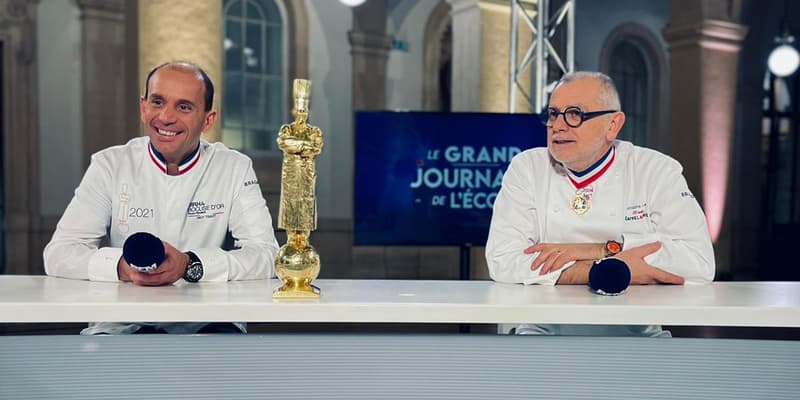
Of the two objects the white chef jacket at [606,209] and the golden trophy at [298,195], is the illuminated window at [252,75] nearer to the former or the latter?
the white chef jacket at [606,209]

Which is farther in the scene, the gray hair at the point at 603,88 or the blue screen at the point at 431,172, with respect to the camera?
the blue screen at the point at 431,172

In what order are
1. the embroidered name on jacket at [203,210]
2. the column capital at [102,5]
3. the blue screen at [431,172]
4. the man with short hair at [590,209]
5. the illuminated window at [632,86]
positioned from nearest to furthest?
the man with short hair at [590,209], the embroidered name on jacket at [203,210], the blue screen at [431,172], the column capital at [102,5], the illuminated window at [632,86]

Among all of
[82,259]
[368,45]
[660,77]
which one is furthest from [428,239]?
[660,77]

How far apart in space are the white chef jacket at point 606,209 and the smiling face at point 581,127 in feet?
0.42

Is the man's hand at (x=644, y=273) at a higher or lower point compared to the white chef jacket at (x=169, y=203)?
lower

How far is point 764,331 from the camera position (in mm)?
5344

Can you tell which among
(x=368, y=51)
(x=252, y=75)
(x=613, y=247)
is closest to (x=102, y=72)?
(x=252, y=75)

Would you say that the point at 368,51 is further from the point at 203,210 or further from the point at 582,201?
the point at 582,201

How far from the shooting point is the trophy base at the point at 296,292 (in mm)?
1621

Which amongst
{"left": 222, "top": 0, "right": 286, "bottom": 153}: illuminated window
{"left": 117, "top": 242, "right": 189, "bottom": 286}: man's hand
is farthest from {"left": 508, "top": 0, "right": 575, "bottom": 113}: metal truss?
{"left": 222, "top": 0, "right": 286, "bottom": 153}: illuminated window

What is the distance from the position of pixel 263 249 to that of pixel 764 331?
4651 millimetres

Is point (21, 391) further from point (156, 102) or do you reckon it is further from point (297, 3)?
point (297, 3)

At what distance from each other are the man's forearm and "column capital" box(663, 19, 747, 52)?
6.84 m

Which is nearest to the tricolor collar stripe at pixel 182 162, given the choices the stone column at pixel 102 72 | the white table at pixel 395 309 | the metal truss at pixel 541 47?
the white table at pixel 395 309
